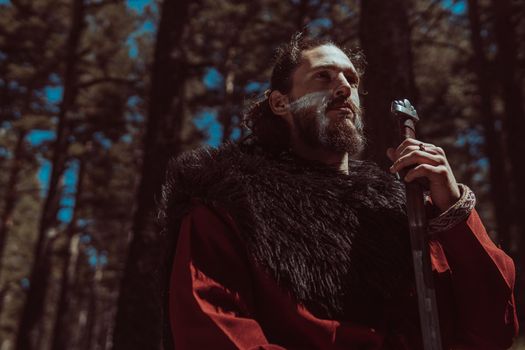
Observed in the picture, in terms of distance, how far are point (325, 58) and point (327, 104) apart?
0.29 meters

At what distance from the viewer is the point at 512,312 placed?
2.35 metres

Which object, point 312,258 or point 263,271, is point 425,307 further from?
point 263,271

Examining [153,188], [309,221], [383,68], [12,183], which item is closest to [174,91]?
Answer: [153,188]

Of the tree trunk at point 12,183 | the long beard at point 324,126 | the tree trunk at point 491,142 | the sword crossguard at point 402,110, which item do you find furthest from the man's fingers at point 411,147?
the tree trunk at point 12,183

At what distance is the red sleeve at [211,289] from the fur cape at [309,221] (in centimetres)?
8

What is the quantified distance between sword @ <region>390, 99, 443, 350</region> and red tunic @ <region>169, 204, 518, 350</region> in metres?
0.23

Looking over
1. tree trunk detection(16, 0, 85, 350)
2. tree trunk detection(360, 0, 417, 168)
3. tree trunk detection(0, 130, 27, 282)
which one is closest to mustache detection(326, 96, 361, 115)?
tree trunk detection(360, 0, 417, 168)

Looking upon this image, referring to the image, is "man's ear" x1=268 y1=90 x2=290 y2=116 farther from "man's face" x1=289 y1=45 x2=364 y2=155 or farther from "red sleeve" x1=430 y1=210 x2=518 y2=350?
"red sleeve" x1=430 y1=210 x2=518 y2=350

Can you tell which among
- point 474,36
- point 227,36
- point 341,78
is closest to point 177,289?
point 341,78

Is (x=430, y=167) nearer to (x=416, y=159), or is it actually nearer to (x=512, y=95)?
(x=416, y=159)

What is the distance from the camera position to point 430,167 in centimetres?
210

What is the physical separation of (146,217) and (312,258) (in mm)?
5749

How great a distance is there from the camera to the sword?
1972 mm

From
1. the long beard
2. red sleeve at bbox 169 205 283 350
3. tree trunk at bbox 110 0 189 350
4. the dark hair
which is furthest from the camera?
tree trunk at bbox 110 0 189 350
